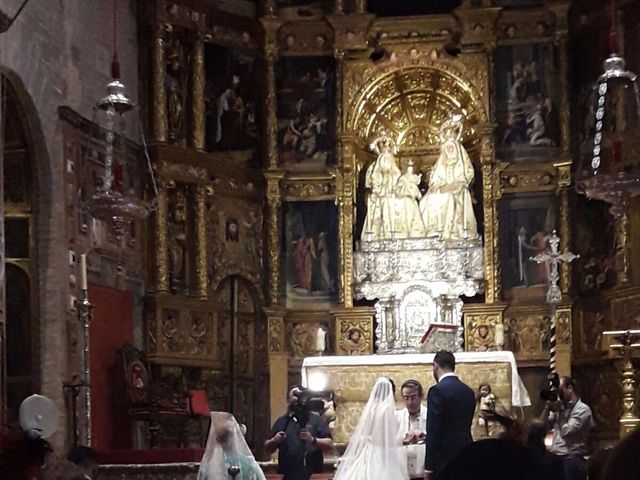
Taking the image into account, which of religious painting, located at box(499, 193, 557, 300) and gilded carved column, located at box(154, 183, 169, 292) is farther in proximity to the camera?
religious painting, located at box(499, 193, 557, 300)

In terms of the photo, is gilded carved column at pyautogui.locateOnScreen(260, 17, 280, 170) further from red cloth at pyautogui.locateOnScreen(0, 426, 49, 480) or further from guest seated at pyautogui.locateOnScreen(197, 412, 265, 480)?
red cloth at pyautogui.locateOnScreen(0, 426, 49, 480)

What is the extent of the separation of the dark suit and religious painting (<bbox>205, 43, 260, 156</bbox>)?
11583 millimetres

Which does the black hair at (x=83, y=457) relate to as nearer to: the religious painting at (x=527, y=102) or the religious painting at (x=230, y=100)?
the religious painting at (x=230, y=100)

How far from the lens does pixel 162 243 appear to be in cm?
1856

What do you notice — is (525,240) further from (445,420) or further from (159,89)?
(445,420)

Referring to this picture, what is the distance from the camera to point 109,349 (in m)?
17.2

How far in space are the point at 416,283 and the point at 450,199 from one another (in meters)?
1.50

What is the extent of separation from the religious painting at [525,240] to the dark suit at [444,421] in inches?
426

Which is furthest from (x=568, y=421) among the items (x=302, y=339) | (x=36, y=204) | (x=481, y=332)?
(x=302, y=339)

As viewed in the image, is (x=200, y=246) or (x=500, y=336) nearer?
(x=500, y=336)

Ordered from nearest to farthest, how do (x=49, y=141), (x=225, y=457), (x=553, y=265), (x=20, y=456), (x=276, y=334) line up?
1. (x=20, y=456)
2. (x=225, y=457)
3. (x=49, y=141)
4. (x=553, y=265)
5. (x=276, y=334)

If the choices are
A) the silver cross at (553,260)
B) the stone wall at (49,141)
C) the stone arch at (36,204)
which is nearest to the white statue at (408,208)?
the silver cross at (553,260)

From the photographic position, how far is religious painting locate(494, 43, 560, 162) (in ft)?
65.5

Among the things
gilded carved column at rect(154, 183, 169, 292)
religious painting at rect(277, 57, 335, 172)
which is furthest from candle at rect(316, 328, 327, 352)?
religious painting at rect(277, 57, 335, 172)
